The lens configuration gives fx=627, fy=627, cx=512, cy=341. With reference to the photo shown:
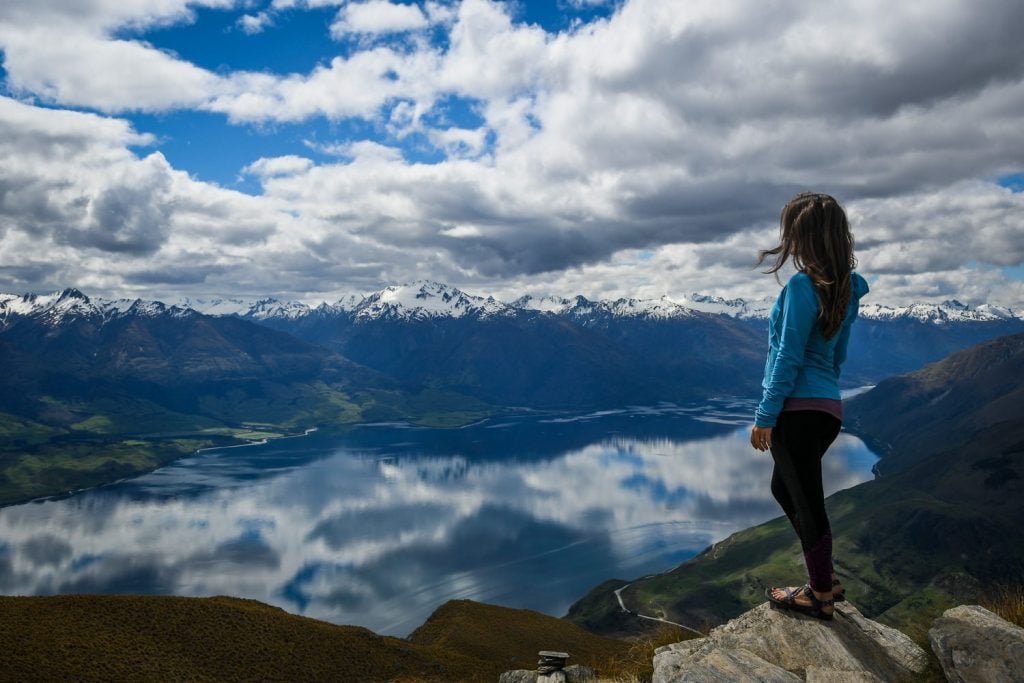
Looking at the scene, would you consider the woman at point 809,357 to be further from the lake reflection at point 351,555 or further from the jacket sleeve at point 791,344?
the lake reflection at point 351,555

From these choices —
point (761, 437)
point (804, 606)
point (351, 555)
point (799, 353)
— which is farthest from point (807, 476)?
point (351, 555)

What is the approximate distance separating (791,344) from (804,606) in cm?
361

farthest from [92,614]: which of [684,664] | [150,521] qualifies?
[150,521]

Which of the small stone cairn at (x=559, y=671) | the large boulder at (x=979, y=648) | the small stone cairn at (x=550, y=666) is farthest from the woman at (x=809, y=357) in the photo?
the small stone cairn at (x=550, y=666)

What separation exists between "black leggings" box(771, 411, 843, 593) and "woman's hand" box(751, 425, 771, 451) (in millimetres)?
85

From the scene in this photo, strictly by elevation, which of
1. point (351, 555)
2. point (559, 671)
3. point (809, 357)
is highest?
point (809, 357)

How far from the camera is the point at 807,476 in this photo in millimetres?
7496

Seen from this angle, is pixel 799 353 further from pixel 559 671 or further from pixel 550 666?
pixel 550 666

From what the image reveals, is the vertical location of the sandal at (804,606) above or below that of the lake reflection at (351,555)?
above

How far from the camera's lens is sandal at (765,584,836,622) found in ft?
26.5

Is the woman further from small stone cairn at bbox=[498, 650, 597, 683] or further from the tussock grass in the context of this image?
the tussock grass

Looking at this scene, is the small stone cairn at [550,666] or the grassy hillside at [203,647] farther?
the grassy hillside at [203,647]

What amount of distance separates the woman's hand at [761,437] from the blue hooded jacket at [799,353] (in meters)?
0.12

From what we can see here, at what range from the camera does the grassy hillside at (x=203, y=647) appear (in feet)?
83.7
